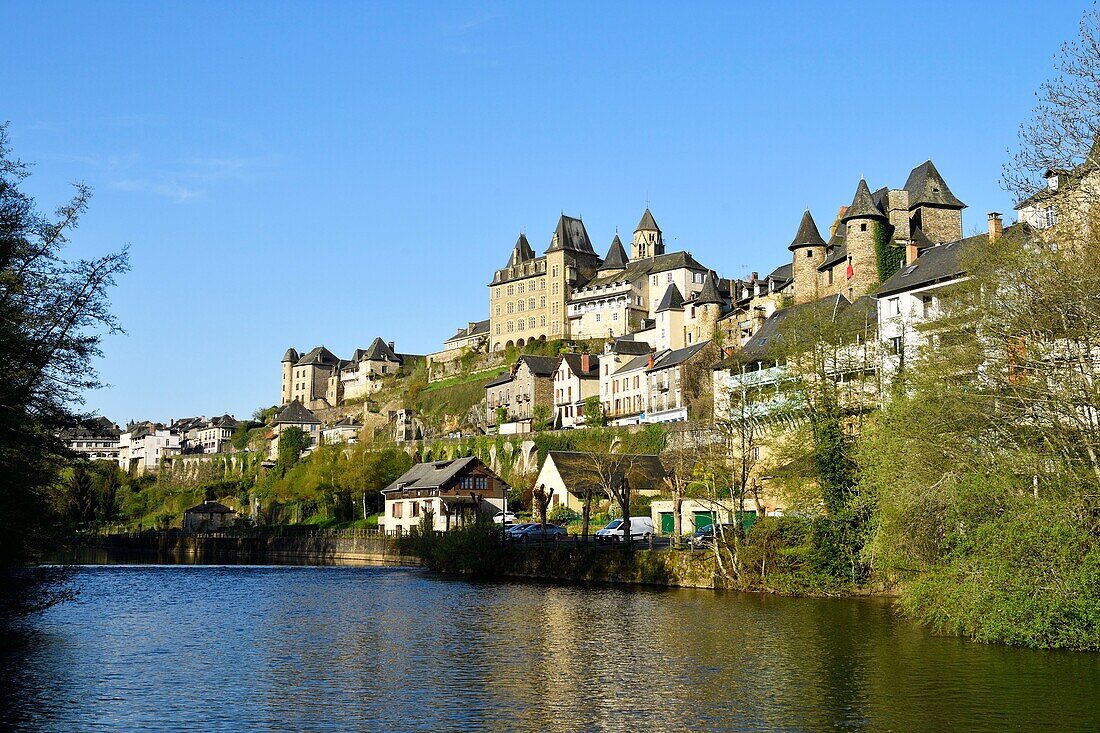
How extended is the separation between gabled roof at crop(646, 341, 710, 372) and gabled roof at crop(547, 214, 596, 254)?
5214cm

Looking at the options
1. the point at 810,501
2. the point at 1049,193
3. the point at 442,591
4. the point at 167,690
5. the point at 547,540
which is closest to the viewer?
the point at 167,690

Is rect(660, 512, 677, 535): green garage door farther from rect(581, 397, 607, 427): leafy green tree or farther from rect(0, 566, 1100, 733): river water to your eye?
rect(581, 397, 607, 427): leafy green tree

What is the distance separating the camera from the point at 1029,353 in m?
27.7

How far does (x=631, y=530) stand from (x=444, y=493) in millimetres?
24610

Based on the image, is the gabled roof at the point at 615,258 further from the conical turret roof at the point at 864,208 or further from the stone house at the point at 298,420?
the conical turret roof at the point at 864,208

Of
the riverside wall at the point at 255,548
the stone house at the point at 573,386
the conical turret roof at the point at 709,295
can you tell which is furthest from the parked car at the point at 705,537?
the conical turret roof at the point at 709,295

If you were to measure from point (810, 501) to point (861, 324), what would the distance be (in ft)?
55.3

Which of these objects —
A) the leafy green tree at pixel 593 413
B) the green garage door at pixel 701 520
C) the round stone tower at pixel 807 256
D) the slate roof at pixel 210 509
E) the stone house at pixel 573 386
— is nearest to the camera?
the green garage door at pixel 701 520

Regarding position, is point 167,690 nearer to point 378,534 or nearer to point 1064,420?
point 1064,420

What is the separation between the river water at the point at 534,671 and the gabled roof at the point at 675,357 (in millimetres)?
52823

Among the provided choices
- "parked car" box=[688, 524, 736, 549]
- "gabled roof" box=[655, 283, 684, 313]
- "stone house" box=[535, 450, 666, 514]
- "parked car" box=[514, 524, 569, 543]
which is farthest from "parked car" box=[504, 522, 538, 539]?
"gabled roof" box=[655, 283, 684, 313]

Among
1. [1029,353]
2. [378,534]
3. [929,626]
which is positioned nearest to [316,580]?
[378,534]

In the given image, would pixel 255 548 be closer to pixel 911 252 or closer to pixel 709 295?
pixel 709 295

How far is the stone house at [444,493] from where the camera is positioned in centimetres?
8388
